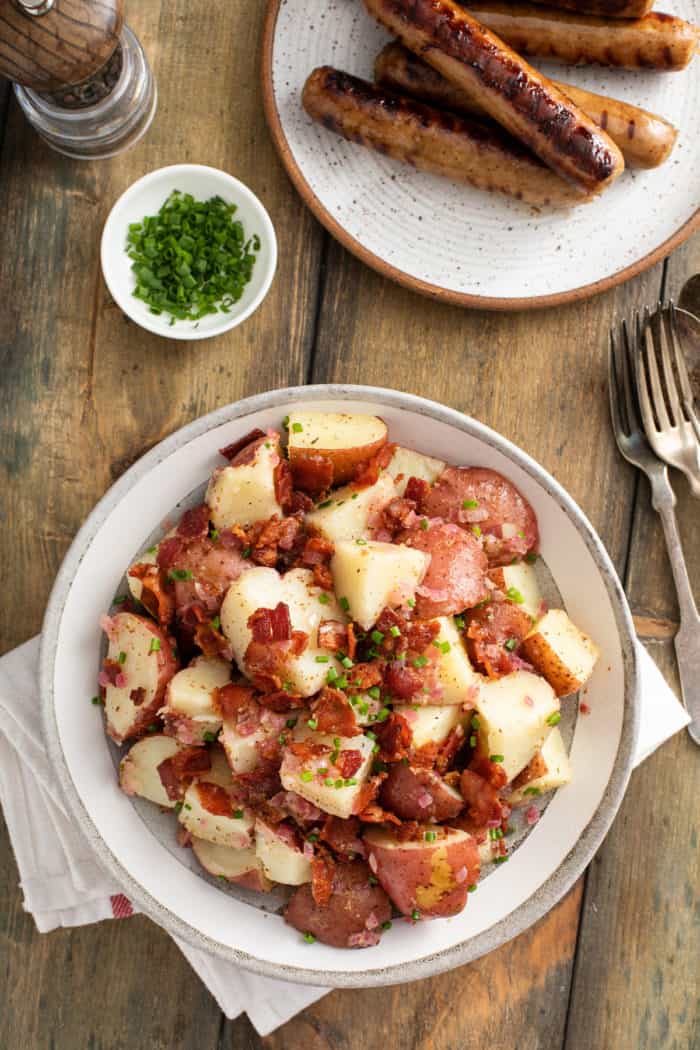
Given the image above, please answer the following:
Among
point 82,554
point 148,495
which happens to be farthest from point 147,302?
point 82,554

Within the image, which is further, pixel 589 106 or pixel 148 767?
pixel 589 106

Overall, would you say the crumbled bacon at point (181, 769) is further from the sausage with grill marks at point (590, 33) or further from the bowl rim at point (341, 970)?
the sausage with grill marks at point (590, 33)

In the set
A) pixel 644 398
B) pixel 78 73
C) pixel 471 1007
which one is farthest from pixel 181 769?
pixel 78 73

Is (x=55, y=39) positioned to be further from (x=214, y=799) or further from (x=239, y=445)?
(x=214, y=799)

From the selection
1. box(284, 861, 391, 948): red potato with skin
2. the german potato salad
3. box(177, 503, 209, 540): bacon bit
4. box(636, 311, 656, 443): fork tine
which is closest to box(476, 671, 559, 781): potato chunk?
the german potato salad

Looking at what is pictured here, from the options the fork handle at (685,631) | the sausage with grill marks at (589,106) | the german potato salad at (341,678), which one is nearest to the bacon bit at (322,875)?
the german potato salad at (341,678)

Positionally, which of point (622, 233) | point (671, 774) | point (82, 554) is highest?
point (622, 233)

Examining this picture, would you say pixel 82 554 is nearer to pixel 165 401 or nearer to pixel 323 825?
pixel 165 401
